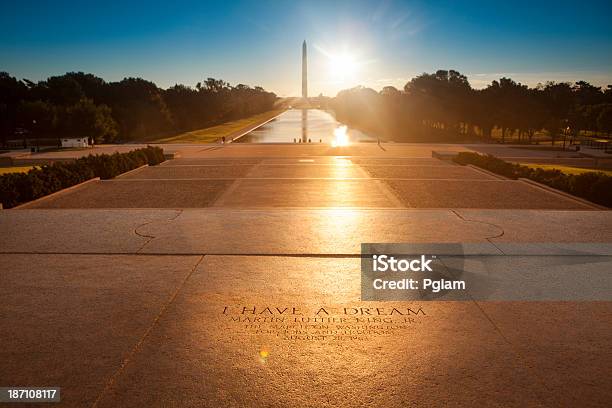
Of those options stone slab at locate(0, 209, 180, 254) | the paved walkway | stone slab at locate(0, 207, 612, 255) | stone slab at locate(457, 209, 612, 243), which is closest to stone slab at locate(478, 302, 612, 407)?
the paved walkway

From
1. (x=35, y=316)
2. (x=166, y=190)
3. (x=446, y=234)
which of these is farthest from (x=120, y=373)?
(x=166, y=190)

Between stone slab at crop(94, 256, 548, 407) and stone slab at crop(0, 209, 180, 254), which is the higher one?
stone slab at crop(0, 209, 180, 254)

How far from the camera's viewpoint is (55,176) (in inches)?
738

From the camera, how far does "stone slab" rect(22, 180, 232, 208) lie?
16.5m

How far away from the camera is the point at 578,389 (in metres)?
5.03

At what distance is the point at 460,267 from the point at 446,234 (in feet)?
8.16

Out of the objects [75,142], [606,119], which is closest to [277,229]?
[75,142]

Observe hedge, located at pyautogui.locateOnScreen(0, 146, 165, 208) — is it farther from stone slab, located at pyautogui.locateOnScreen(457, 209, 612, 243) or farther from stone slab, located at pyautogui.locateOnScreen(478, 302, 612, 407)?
stone slab, located at pyautogui.locateOnScreen(478, 302, 612, 407)

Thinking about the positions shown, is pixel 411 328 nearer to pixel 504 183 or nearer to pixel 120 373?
pixel 120 373

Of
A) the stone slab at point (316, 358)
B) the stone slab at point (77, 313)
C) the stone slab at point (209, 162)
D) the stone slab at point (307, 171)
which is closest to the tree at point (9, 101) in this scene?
the stone slab at point (209, 162)

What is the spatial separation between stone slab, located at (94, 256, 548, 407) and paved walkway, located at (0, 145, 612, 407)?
0.02m

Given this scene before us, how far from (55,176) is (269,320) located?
15610mm

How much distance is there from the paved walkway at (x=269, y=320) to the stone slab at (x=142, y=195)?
2779 millimetres

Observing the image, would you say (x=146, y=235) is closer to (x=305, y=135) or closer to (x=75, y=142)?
(x=75, y=142)
